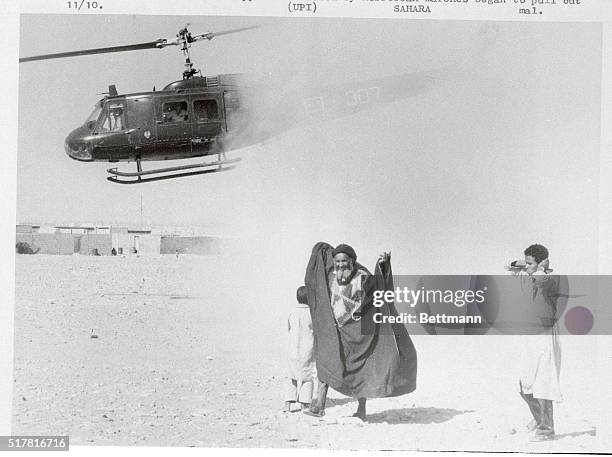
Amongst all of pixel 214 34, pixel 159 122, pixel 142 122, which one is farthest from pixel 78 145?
pixel 214 34

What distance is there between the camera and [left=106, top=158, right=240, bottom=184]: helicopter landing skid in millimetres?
5883

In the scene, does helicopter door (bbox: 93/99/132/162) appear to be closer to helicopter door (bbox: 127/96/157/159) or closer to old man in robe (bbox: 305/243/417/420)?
helicopter door (bbox: 127/96/157/159)

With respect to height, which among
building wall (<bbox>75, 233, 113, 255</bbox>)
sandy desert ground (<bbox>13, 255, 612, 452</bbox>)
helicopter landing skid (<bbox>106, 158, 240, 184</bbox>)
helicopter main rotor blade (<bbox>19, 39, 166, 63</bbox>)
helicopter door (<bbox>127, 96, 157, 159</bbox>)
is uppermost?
helicopter main rotor blade (<bbox>19, 39, 166, 63</bbox>)

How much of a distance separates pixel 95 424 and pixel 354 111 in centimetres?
256

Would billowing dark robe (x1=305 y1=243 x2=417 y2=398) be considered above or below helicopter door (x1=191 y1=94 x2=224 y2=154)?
below

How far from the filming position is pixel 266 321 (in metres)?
5.79

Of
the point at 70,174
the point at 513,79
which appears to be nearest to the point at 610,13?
the point at 513,79

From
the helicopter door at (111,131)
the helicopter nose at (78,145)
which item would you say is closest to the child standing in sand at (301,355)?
the helicopter door at (111,131)

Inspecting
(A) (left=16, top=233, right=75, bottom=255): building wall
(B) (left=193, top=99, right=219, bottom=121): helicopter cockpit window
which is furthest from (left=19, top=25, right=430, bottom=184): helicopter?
(A) (left=16, top=233, right=75, bottom=255): building wall

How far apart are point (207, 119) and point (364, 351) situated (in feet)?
5.85

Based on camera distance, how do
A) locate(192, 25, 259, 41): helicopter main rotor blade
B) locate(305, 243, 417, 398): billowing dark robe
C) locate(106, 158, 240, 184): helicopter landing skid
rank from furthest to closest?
locate(106, 158, 240, 184): helicopter landing skid, locate(192, 25, 259, 41): helicopter main rotor blade, locate(305, 243, 417, 398): billowing dark robe

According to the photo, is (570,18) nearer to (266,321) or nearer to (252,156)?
(252,156)

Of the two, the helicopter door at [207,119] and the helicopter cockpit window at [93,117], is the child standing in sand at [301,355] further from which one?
the helicopter cockpit window at [93,117]

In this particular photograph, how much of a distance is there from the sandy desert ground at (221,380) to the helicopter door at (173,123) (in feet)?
2.43
